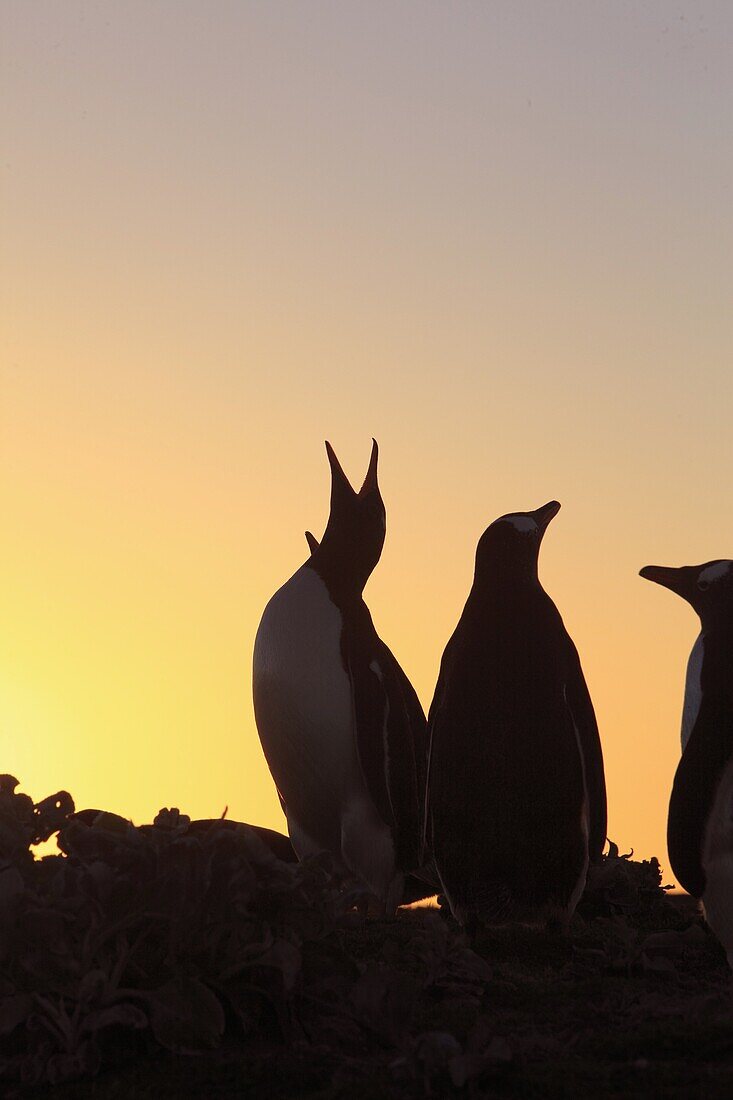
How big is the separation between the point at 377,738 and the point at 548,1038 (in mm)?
4173

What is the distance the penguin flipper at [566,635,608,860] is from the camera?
7.86 meters

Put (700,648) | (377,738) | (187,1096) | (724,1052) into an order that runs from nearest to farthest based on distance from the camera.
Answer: (187,1096) → (724,1052) → (700,648) → (377,738)

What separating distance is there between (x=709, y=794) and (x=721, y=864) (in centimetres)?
35

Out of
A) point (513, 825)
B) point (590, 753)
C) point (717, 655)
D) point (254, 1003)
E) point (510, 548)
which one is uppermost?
point (510, 548)

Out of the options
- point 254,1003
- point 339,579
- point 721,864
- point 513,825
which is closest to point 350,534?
point 339,579

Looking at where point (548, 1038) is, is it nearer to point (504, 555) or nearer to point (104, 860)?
point (104, 860)

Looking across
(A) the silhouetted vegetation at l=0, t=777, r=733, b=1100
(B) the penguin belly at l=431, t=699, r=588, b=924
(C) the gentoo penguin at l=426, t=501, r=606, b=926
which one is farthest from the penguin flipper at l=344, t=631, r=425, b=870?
(A) the silhouetted vegetation at l=0, t=777, r=733, b=1100

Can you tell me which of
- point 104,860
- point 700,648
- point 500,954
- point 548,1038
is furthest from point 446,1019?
point 700,648

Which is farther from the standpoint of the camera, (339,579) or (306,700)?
(339,579)

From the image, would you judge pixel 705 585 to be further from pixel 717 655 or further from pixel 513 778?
pixel 513 778

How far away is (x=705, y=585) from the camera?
784cm

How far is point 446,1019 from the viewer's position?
192 inches

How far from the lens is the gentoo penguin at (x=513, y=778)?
7.62 m

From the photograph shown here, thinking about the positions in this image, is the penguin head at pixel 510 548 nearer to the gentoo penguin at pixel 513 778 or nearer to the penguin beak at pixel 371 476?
the gentoo penguin at pixel 513 778
